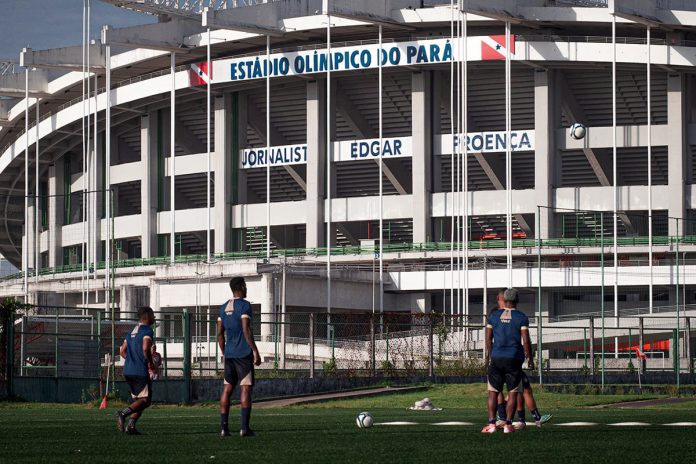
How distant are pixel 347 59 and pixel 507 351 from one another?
50884 millimetres

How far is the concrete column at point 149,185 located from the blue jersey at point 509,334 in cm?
5971

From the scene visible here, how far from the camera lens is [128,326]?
151 feet

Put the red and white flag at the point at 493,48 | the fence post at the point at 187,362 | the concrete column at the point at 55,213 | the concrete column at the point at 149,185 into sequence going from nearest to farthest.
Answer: the fence post at the point at 187,362 < the red and white flag at the point at 493,48 < the concrete column at the point at 149,185 < the concrete column at the point at 55,213

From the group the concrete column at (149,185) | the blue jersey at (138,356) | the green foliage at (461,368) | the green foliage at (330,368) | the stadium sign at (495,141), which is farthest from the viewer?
the concrete column at (149,185)

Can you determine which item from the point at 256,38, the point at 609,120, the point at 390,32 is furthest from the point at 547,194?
the point at 256,38

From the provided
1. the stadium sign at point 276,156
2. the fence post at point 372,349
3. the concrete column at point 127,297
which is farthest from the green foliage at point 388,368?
the stadium sign at point 276,156

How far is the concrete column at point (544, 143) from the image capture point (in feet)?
209

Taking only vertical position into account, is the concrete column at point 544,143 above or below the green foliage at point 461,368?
above

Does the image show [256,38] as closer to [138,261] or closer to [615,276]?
[138,261]

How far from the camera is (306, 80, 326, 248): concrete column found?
2680 inches

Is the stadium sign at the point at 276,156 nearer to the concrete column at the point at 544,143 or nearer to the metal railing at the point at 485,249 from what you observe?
the metal railing at the point at 485,249

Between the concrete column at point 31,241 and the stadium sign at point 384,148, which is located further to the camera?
the concrete column at point 31,241

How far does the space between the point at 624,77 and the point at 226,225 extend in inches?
901

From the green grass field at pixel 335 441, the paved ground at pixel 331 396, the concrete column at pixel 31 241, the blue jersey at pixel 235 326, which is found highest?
the concrete column at pixel 31 241
